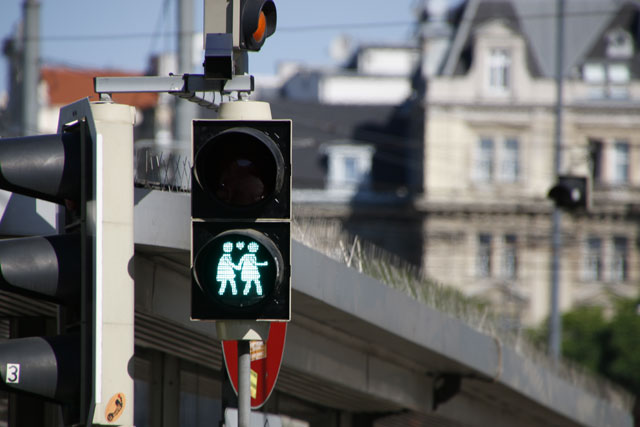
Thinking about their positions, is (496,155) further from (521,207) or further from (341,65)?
(341,65)

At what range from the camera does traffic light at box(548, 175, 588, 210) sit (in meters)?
23.4

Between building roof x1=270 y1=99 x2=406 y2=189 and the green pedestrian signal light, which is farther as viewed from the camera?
building roof x1=270 y1=99 x2=406 y2=189

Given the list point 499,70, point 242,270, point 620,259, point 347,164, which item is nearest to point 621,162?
point 620,259

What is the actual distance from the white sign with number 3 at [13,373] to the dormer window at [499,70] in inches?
2502

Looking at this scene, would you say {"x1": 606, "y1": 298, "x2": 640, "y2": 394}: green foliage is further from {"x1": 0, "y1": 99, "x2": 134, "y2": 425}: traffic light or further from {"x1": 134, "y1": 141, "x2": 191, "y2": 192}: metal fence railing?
{"x1": 0, "y1": 99, "x2": 134, "y2": 425}: traffic light

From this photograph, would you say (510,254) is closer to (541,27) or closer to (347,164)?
(347,164)

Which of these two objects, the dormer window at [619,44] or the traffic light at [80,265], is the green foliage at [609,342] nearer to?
the dormer window at [619,44]

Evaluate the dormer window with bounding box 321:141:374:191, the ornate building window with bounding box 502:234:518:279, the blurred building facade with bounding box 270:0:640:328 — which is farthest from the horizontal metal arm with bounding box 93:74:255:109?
the dormer window with bounding box 321:141:374:191

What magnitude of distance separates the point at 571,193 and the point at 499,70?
44799 millimetres

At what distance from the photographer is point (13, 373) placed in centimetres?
474

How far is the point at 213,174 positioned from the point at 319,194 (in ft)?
219

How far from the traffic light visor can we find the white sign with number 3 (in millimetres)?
1041

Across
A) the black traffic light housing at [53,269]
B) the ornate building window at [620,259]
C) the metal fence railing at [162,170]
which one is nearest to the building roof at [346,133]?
the ornate building window at [620,259]

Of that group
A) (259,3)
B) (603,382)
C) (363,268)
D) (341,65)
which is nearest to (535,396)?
(603,382)
